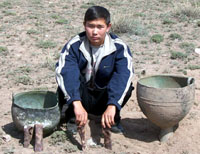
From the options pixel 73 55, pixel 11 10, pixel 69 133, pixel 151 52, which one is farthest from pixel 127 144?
pixel 11 10

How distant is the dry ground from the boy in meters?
0.46

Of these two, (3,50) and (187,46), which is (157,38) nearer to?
(187,46)

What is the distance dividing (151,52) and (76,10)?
5243mm

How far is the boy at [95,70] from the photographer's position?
377 cm

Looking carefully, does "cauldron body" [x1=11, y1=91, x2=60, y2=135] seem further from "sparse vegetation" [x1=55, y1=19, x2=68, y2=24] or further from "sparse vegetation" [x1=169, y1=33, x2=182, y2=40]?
Result: "sparse vegetation" [x1=55, y1=19, x2=68, y2=24]

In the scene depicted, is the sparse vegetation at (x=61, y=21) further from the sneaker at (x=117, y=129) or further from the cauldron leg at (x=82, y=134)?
the cauldron leg at (x=82, y=134)

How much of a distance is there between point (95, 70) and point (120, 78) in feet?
1.07

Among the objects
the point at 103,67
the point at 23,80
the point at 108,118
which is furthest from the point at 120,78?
the point at 23,80

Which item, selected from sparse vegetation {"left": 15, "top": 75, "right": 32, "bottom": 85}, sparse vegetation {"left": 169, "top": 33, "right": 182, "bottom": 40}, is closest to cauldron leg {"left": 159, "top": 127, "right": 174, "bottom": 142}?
sparse vegetation {"left": 15, "top": 75, "right": 32, "bottom": 85}

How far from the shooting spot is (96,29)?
3.85 meters

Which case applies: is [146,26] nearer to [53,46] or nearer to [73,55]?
[53,46]

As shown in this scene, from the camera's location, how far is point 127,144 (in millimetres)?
4117

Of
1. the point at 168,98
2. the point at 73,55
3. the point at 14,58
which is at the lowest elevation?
the point at 14,58

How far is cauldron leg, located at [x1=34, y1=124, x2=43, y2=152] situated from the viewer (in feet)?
12.1
